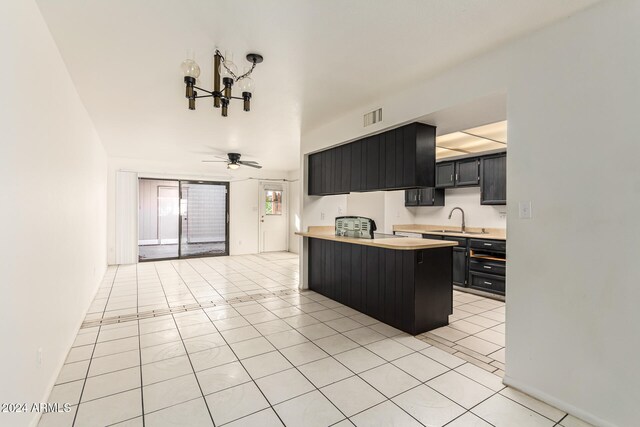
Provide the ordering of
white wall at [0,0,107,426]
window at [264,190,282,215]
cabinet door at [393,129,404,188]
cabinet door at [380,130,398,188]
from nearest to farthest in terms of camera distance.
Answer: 1. white wall at [0,0,107,426]
2. cabinet door at [393,129,404,188]
3. cabinet door at [380,130,398,188]
4. window at [264,190,282,215]

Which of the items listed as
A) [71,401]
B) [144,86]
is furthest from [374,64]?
[71,401]

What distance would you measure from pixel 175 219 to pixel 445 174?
8922mm

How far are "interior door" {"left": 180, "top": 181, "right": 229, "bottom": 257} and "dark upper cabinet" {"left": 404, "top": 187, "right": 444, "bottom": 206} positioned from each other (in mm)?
4995

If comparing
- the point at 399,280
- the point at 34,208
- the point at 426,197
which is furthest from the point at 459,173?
the point at 34,208

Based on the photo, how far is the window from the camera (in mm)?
8905

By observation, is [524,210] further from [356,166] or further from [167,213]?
[167,213]

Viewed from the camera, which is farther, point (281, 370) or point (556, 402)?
point (281, 370)

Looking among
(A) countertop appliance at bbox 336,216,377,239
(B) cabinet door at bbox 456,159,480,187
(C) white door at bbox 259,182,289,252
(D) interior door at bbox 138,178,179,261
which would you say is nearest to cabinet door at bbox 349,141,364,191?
(A) countertop appliance at bbox 336,216,377,239

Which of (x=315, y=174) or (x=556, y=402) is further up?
(x=315, y=174)

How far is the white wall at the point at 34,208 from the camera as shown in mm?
1439

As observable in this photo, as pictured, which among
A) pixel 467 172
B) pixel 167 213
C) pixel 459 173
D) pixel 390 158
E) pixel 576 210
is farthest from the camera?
pixel 167 213

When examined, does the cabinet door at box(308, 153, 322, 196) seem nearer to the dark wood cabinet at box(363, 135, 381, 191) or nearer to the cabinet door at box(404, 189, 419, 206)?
the dark wood cabinet at box(363, 135, 381, 191)

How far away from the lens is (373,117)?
3490 mm

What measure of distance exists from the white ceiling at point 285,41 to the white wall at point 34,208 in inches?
13.6
